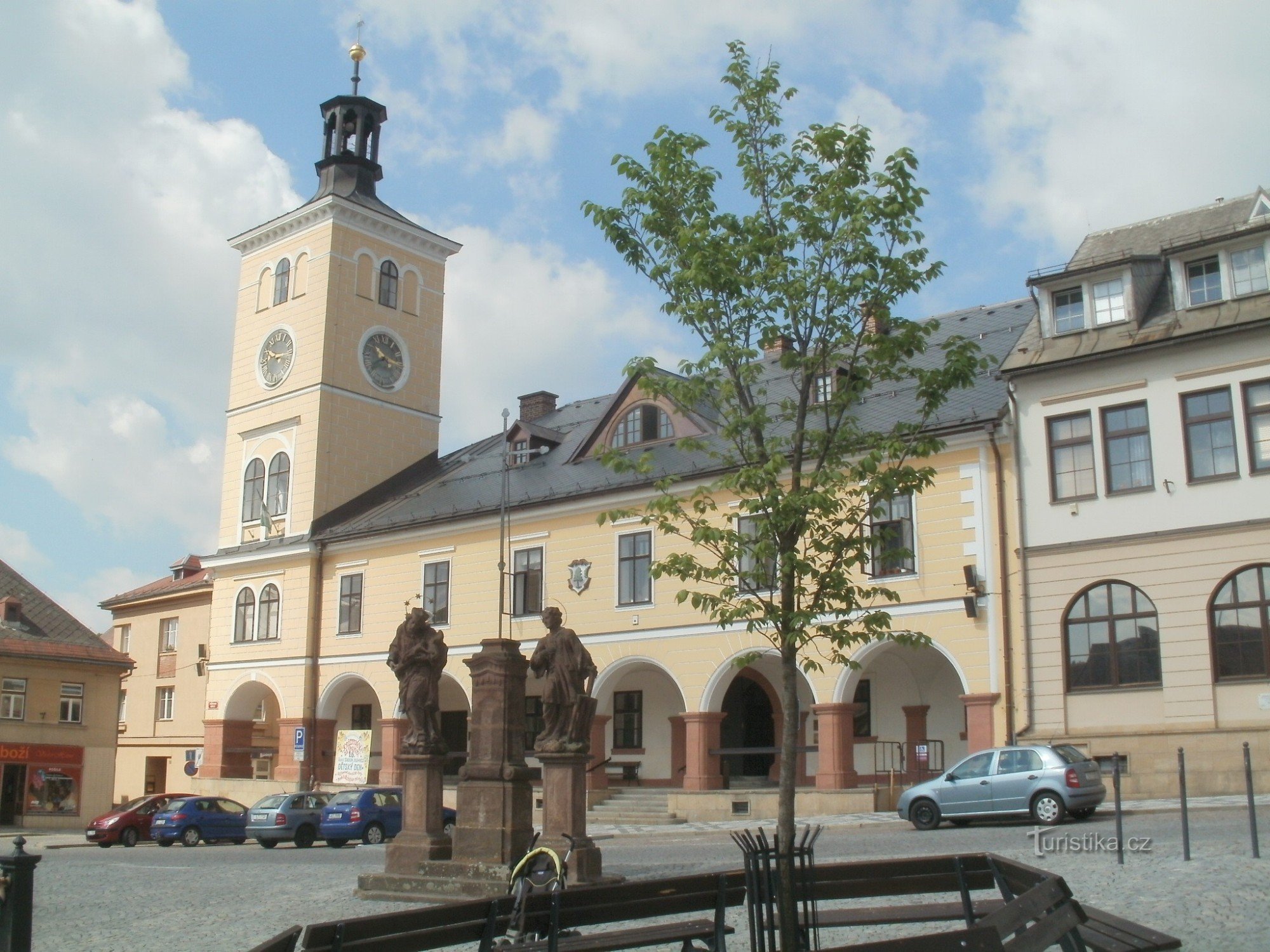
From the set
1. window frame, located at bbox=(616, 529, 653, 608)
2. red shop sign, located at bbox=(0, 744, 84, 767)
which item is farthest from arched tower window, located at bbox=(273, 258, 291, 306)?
window frame, located at bbox=(616, 529, 653, 608)

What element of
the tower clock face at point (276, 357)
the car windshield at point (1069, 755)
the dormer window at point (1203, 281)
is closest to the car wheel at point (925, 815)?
the car windshield at point (1069, 755)

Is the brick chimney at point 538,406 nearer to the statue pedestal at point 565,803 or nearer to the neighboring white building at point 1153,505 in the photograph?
the neighboring white building at point 1153,505

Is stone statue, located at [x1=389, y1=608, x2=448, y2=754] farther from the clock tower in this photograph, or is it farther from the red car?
the clock tower

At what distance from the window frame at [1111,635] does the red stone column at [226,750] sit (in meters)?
26.0

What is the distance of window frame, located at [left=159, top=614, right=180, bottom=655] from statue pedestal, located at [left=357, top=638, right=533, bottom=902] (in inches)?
1361

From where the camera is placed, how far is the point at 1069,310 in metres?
26.0

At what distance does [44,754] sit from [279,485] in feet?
35.3

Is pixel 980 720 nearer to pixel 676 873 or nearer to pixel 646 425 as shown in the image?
pixel 676 873

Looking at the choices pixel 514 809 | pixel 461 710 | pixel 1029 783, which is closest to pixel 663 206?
pixel 514 809

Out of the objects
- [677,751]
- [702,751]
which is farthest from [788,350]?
[677,751]

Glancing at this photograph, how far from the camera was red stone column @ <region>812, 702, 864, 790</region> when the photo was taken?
2727cm

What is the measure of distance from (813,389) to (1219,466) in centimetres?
1547

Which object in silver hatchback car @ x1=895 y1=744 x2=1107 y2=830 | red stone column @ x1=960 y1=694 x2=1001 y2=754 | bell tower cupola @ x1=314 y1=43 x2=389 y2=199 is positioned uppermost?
bell tower cupola @ x1=314 y1=43 x2=389 y2=199

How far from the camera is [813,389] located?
10.8 metres
